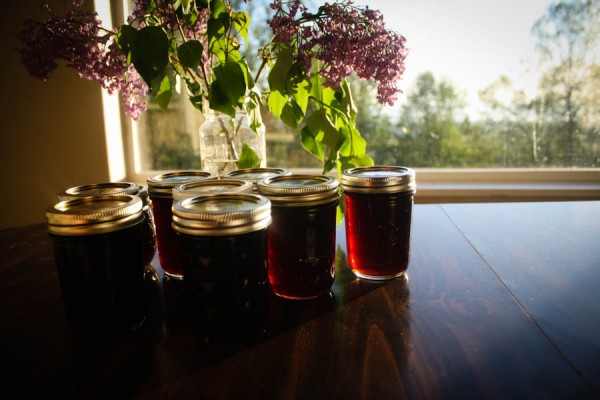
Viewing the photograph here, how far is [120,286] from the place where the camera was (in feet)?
1.79

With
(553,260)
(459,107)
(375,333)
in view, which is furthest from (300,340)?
(459,107)

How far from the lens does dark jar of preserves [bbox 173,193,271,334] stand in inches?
20.2

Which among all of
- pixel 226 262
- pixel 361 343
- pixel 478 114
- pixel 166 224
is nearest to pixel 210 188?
pixel 166 224

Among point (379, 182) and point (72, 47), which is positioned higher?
point (72, 47)

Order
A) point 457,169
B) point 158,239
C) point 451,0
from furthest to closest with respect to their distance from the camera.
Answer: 1. point 457,169
2. point 451,0
3. point 158,239

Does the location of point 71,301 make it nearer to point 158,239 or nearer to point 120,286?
point 120,286

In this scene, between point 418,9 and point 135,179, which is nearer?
point 418,9

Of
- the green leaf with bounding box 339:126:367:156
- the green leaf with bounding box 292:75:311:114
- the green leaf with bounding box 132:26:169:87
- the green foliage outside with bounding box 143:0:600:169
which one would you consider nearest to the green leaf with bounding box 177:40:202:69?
the green leaf with bounding box 132:26:169:87

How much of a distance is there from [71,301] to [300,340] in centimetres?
27

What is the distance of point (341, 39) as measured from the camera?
68 centimetres

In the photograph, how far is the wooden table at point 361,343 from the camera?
45 centimetres

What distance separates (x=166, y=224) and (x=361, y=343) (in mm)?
359

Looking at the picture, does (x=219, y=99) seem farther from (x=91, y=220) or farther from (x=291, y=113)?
(x=91, y=220)

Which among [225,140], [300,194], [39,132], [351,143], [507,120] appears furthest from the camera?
[507,120]
